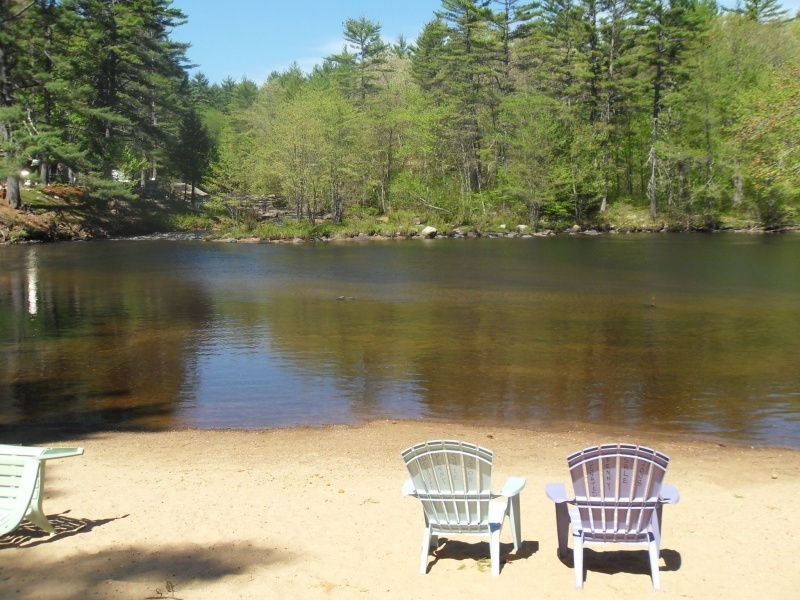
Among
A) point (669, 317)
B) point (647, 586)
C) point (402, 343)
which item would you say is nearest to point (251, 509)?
point (647, 586)

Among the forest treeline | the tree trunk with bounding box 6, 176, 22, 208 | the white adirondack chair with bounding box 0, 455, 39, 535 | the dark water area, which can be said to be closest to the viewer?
the white adirondack chair with bounding box 0, 455, 39, 535

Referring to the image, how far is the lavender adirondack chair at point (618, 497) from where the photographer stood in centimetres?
529

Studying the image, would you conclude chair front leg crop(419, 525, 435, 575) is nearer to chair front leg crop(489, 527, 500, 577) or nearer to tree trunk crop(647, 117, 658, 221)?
chair front leg crop(489, 527, 500, 577)

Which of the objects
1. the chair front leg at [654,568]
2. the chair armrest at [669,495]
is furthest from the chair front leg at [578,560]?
the chair armrest at [669,495]

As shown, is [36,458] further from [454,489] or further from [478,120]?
[478,120]

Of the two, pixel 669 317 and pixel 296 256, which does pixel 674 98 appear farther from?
pixel 669 317

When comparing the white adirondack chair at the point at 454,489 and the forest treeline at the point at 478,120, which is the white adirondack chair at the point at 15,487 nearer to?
the white adirondack chair at the point at 454,489

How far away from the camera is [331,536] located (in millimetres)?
6219

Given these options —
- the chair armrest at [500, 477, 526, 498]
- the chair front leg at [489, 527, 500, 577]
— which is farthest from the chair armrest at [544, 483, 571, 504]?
the chair front leg at [489, 527, 500, 577]

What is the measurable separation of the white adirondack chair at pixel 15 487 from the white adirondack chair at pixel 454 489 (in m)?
2.92

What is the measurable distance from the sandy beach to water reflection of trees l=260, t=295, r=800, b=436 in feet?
9.58

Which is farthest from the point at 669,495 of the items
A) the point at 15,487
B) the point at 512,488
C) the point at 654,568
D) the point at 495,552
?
the point at 15,487

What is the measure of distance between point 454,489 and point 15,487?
349 centimetres

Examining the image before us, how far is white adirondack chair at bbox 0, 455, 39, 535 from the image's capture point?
546cm
